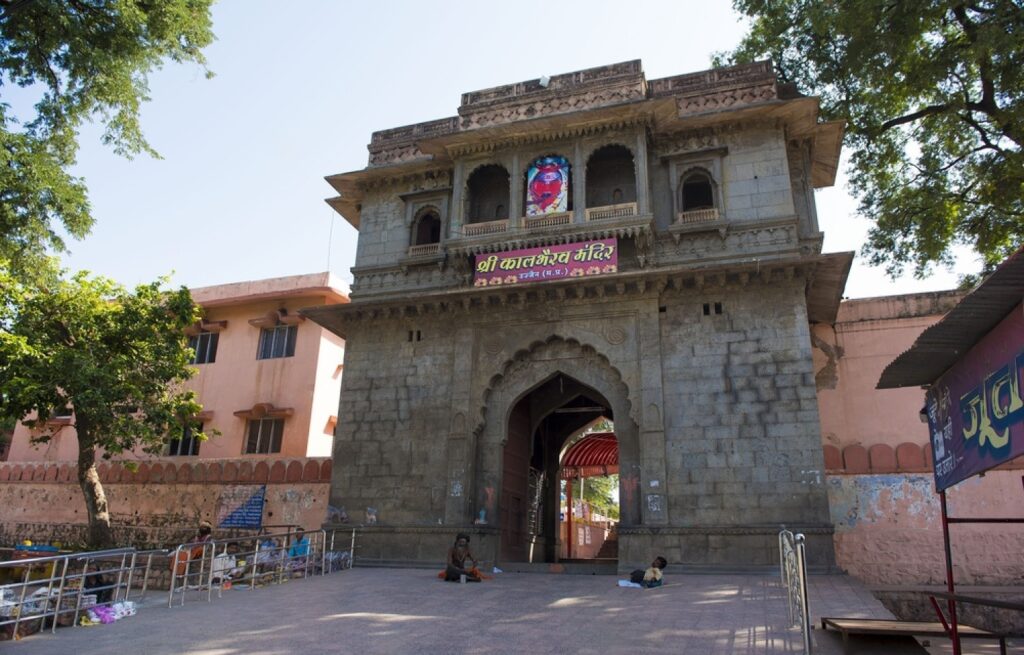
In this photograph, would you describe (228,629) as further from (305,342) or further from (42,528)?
(42,528)

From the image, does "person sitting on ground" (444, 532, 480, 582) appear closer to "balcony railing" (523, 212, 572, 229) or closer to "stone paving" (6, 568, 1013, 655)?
"stone paving" (6, 568, 1013, 655)

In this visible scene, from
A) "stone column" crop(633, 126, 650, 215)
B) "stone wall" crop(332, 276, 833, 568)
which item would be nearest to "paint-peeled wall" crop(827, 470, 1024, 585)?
"stone wall" crop(332, 276, 833, 568)

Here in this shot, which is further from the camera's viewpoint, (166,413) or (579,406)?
(579,406)

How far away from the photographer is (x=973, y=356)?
528cm

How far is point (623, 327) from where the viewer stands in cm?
1520

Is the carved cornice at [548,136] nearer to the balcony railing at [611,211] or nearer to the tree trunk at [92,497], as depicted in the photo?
the balcony railing at [611,211]

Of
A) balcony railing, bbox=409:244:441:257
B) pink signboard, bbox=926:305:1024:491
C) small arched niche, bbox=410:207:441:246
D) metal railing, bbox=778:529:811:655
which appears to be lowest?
metal railing, bbox=778:529:811:655

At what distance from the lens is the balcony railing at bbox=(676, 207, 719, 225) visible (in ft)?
50.6

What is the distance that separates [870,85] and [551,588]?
40.1 feet

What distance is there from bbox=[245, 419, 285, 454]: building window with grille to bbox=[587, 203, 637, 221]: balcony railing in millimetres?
12302

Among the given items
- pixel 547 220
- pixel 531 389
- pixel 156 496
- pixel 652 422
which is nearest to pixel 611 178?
Result: pixel 547 220

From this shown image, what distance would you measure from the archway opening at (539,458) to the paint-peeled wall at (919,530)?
5.48 metres

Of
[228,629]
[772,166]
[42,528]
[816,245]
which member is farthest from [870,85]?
[42,528]

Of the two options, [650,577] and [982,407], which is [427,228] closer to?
[650,577]
